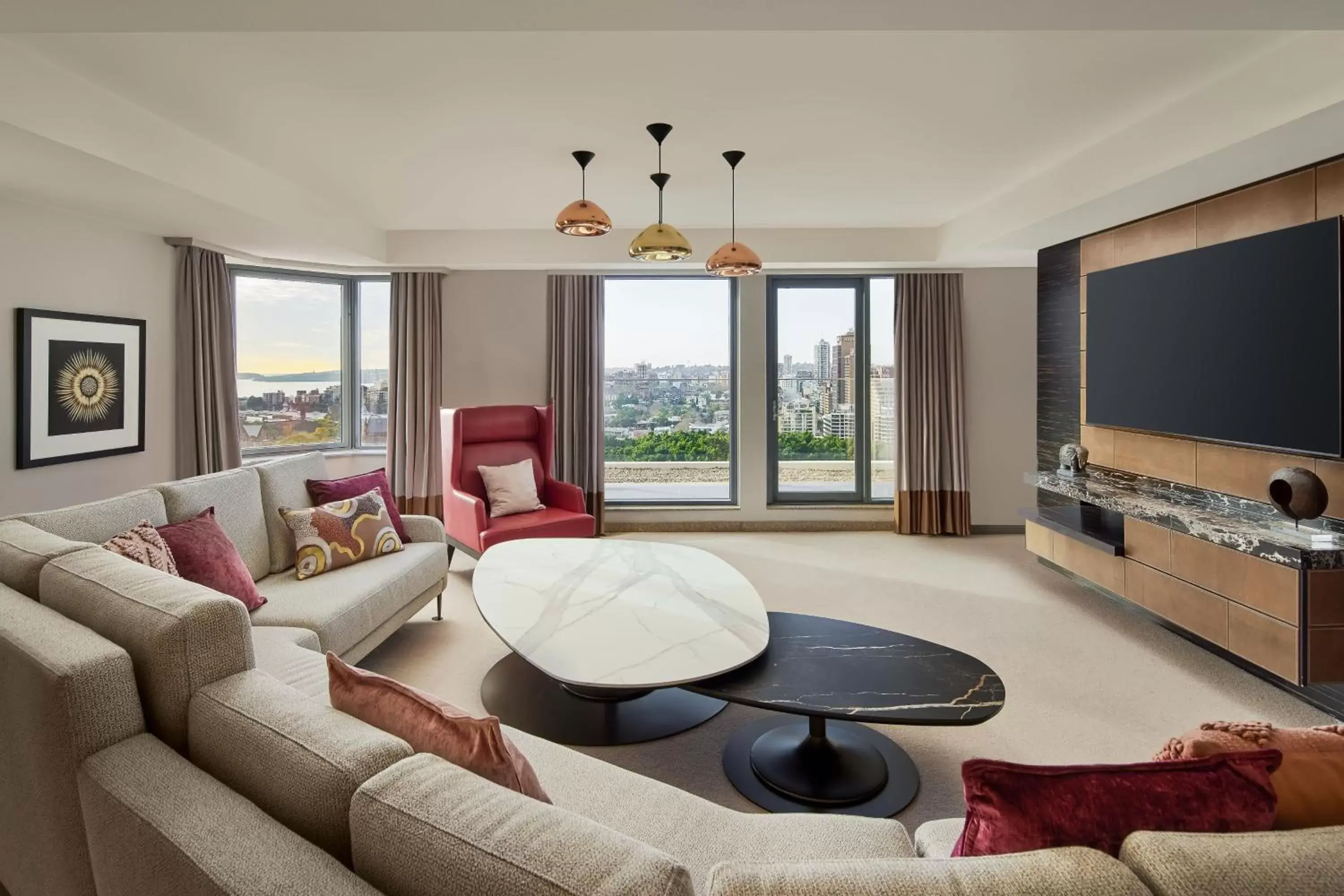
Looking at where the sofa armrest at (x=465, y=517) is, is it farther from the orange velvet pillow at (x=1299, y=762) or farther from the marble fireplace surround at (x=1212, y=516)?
the orange velvet pillow at (x=1299, y=762)

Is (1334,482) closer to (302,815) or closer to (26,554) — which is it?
(302,815)

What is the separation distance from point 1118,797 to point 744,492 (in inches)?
201

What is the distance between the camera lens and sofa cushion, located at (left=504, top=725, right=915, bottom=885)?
128 cm

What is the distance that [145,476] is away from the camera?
4258 millimetres

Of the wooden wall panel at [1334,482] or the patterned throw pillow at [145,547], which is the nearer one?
the patterned throw pillow at [145,547]

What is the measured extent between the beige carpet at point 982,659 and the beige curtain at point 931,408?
0.57 metres

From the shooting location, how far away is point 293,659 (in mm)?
2121

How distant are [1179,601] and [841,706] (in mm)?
2315

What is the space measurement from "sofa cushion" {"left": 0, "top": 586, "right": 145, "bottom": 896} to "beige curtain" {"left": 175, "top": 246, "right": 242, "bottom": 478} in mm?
3540

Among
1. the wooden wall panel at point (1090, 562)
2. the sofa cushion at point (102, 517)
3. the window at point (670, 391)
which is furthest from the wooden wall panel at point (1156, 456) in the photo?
the sofa cushion at point (102, 517)

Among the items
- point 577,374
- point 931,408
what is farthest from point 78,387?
point 931,408

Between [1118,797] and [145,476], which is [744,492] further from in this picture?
[1118,797]

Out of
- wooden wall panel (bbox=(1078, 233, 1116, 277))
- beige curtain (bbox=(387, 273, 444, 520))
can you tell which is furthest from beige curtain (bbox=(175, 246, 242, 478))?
wooden wall panel (bbox=(1078, 233, 1116, 277))

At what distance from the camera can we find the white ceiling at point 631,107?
1.85 metres
